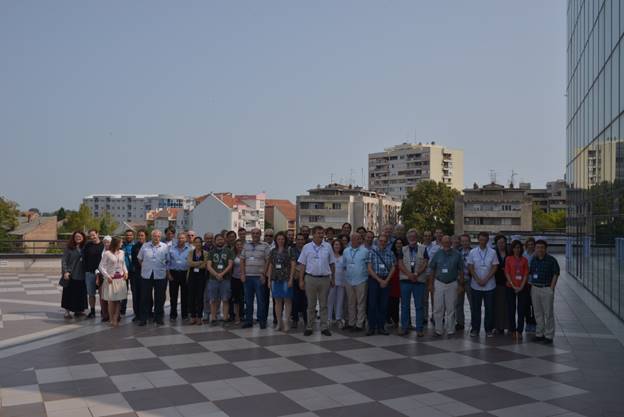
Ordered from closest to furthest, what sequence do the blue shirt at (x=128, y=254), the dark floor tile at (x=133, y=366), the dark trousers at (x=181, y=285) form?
the dark floor tile at (x=133, y=366) < the dark trousers at (x=181, y=285) < the blue shirt at (x=128, y=254)

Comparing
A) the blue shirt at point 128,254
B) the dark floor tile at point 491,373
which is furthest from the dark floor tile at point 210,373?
the blue shirt at point 128,254

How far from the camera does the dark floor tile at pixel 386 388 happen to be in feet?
19.9

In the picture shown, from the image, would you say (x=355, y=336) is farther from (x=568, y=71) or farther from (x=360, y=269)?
(x=568, y=71)

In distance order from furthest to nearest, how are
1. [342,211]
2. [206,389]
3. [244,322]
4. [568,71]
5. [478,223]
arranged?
[342,211] < [478,223] < [568,71] < [244,322] < [206,389]

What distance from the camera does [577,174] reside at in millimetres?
19359

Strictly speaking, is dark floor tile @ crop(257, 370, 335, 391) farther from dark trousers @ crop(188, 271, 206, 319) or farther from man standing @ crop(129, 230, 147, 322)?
man standing @ crop(129, 230, 147, 322)

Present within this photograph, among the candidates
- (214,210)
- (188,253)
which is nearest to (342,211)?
(214,210)

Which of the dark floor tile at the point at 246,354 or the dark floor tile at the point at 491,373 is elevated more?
the dark floor tile at the point at 491,373

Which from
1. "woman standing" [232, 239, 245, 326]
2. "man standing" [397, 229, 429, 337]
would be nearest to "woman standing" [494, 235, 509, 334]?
"man standing" [397, 229, 429, 337]

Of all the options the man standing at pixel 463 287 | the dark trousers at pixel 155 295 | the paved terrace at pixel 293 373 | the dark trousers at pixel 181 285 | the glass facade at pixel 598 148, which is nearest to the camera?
the paved terrace at pixel 293 373

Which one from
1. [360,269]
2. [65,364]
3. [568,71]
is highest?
[568,71]

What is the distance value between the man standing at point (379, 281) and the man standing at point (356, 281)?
113 mm

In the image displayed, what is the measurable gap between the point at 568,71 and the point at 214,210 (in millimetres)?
80893

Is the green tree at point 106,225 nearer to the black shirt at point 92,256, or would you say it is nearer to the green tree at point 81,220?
the green tree at point 81,220
